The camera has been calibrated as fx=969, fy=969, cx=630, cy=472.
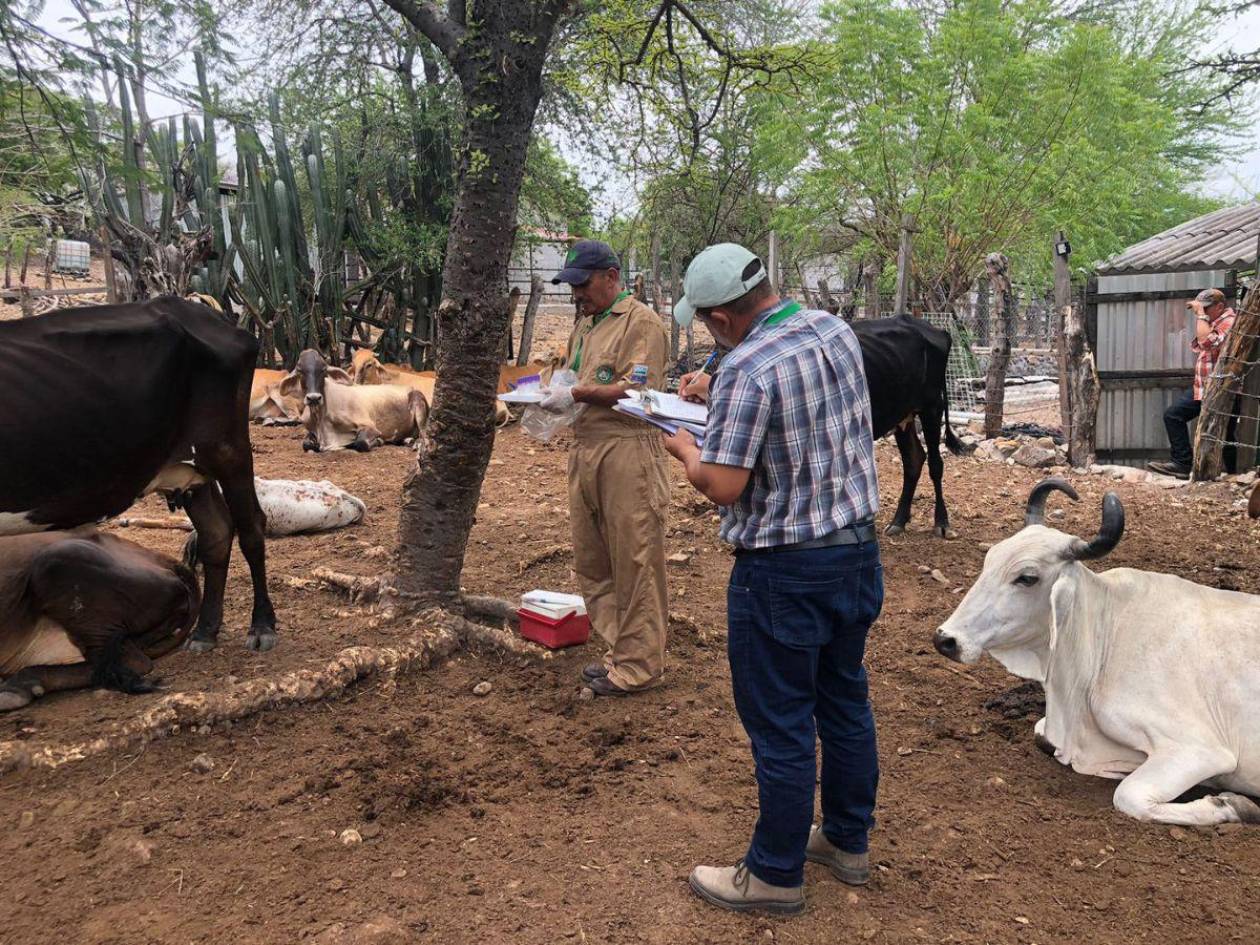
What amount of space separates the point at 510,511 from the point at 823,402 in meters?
5.39

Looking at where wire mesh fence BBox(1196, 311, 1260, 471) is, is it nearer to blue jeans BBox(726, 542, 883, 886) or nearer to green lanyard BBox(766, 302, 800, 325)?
blue jeans BBox(726, 542, 883, 886)

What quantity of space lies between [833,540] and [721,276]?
2.53 feet

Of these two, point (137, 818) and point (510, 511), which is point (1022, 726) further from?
point (510, 511)

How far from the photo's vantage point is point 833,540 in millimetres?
2602

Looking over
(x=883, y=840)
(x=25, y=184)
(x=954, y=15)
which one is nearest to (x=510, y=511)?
(x=883, y=840)

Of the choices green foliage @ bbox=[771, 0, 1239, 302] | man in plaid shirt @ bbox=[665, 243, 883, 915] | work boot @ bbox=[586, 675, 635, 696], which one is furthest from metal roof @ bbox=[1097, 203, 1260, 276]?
man in plaid shirt @ bbox=[665, 243, 883, 915]

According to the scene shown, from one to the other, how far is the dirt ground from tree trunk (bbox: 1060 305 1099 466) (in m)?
6.19

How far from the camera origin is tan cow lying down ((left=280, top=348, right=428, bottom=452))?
10711mm

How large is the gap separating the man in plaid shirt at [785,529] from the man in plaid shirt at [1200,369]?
8.06 m

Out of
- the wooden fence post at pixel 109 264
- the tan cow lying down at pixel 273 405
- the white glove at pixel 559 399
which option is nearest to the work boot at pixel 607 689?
the white glove at pixel 559 399

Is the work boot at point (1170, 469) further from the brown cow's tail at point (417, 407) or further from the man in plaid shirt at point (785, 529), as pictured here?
the man in plaid shirt at point (785, 529)

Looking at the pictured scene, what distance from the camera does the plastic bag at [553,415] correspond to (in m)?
4.21

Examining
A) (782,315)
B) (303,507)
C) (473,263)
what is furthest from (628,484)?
(303,507)

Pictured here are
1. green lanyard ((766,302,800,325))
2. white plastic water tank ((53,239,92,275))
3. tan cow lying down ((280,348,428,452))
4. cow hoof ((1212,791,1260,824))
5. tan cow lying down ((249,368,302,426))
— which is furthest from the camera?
white plastic water tank ((53,239,92,275))
